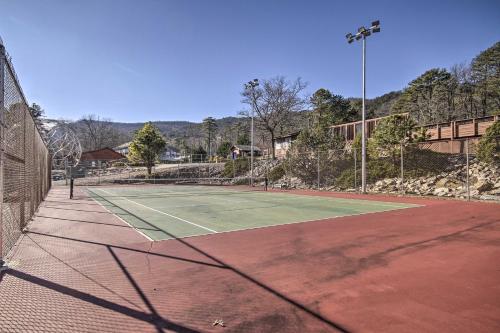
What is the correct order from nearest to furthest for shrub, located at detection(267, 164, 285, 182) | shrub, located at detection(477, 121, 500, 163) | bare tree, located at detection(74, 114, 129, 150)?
shrub, located at detection(477, 121, 500, 163)
shrub, located at detection(267, 164, 285, 182)
bare tree, located at detection(74, 114, 129, 150)

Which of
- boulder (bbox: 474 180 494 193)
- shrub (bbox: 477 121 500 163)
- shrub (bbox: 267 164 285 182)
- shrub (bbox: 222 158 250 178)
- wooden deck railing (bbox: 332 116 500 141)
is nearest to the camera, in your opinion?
boulder (bbox: 474 180 494 193)

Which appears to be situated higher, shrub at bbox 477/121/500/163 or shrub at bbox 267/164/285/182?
shrub at bbox 477/121/500/163

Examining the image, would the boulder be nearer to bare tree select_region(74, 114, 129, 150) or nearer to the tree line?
the tree line

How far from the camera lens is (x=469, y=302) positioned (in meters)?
4.33

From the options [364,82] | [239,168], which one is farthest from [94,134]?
[364,82]

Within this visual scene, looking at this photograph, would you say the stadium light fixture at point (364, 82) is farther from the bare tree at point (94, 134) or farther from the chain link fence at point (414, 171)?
the bare tree at point (94, 134)

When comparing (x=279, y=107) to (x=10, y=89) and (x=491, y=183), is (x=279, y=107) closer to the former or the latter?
(x=491, y=183)

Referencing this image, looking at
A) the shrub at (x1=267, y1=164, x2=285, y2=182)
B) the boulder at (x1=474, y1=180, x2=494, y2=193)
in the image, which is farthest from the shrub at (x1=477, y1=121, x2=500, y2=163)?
the shrub at (x1=267, y1=164, x2=285, y2=182)

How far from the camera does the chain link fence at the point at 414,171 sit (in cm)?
1847

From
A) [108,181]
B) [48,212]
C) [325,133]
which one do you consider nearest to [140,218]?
[48,212]

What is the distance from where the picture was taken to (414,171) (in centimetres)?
2217

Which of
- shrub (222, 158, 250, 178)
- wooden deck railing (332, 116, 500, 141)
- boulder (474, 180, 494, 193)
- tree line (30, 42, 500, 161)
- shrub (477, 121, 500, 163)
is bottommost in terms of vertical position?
boulder (474, 180, 494, 193)

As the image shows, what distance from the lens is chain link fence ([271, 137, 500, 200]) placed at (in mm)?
18469

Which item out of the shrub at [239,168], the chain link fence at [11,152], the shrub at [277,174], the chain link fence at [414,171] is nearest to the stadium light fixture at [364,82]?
the chain link fence at [414,171]
